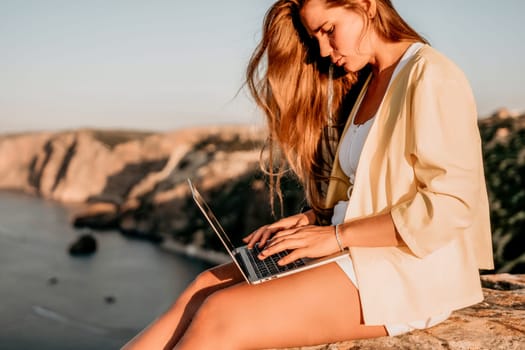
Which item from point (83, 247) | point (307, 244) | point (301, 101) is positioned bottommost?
point (83, 247)

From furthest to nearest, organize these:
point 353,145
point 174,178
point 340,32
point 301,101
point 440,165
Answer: point 174,178 < point 301,101 < point 353,145 < point 340,32 < point 440,165

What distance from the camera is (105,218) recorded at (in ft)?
188

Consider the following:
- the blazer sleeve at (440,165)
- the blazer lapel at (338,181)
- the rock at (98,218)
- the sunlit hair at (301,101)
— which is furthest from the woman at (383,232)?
the rock at (98,218)

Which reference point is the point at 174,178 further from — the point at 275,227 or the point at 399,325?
the point at 399,325

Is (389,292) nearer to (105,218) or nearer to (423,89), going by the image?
(423,89)

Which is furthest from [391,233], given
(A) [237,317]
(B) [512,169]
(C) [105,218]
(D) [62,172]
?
(D) [62,172]

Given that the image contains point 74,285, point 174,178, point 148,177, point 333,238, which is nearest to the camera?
point 333,238

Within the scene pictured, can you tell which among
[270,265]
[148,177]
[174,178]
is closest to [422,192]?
[270,265]

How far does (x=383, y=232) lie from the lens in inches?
71.7

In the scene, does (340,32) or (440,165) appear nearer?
(440,165)

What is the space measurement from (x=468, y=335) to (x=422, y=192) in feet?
2.21

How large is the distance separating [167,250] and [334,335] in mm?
48850

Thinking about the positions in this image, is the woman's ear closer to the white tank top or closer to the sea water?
the white tank top

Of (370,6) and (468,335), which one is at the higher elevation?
(370,6)
